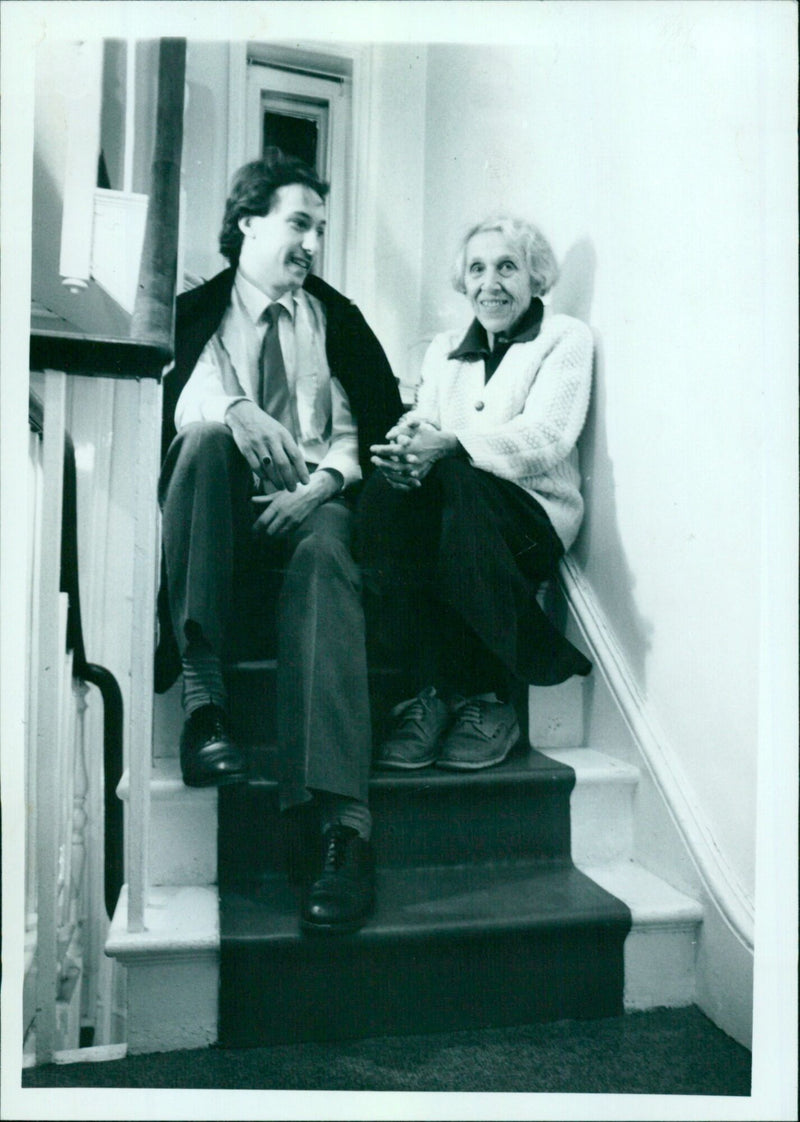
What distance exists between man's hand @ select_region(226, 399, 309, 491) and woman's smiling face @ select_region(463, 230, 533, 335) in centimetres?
33

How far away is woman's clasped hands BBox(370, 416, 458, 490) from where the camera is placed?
1.15 meters

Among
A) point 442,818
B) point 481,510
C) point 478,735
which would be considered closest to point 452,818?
point 442,818

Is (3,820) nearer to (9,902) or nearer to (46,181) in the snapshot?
(9,902)

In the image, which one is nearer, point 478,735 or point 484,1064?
point 484,1064

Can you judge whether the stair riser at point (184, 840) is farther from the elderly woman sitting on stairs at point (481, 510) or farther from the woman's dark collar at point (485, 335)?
the woman's dark collar at point (485, 335)

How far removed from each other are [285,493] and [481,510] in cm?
27

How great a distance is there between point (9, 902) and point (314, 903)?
404mm

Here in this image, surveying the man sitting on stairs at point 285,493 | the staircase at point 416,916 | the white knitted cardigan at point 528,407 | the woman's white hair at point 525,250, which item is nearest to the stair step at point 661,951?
the staircase at point 416,916

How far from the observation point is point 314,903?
1062mm

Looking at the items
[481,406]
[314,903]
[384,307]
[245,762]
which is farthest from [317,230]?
[314,903]

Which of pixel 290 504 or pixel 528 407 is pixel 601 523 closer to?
pixel 528 407

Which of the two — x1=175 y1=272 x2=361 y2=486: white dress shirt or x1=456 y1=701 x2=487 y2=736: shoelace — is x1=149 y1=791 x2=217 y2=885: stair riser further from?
Result: x1=175 y1=272 x2=361 y2=486: white dress shirt

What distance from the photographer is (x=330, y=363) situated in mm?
1149

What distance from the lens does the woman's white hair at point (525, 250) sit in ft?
3.81
